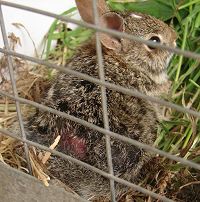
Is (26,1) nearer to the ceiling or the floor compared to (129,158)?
nearer to the ceiling

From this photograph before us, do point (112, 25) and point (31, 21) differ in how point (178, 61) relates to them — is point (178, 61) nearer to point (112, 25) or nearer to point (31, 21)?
point (112, 25)

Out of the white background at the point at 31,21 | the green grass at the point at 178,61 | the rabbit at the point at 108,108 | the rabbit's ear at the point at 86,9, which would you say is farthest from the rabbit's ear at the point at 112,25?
the white background at the point at 31,21

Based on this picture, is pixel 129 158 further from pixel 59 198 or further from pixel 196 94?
pixel 196 94

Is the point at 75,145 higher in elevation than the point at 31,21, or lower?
lower

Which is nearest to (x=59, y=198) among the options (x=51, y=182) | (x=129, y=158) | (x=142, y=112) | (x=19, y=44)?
(x=51, y=182)

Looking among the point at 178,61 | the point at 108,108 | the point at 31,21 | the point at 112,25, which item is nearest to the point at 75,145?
the point at 108,108

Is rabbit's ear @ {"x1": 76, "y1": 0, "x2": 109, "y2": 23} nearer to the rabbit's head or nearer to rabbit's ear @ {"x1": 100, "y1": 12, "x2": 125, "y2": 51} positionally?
the rabbit's head
